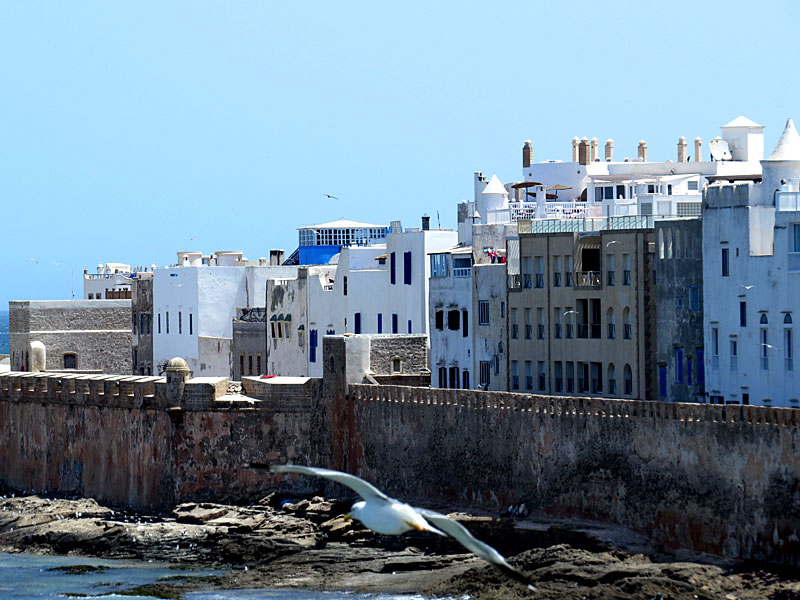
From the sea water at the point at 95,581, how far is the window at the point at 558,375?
11.8 m

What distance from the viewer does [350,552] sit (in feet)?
169

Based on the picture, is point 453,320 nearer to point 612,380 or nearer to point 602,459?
point 612,380

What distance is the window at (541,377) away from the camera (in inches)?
2281

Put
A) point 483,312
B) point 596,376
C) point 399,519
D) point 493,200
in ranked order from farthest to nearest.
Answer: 1. point 493,200
2. point 483,312
3. point 596,376
4. point 399,519

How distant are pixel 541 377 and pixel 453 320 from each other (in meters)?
5.01

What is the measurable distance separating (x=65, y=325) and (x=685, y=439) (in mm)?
42769

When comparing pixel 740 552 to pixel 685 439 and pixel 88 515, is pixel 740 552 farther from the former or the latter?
pixel 88 515

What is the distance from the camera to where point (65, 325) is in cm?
8550

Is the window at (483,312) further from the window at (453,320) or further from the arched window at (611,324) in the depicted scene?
the arched window at (611,324)

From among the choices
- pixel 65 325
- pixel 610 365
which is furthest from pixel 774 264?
pixel 65 325

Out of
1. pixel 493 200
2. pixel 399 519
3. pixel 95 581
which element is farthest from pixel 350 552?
pixel 399 519

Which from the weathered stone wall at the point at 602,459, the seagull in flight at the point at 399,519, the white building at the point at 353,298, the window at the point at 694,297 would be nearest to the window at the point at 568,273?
the weathered stone wall at the point at 602,459

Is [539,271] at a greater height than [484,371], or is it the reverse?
[539,271]

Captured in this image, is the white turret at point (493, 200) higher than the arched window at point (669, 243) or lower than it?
higher
